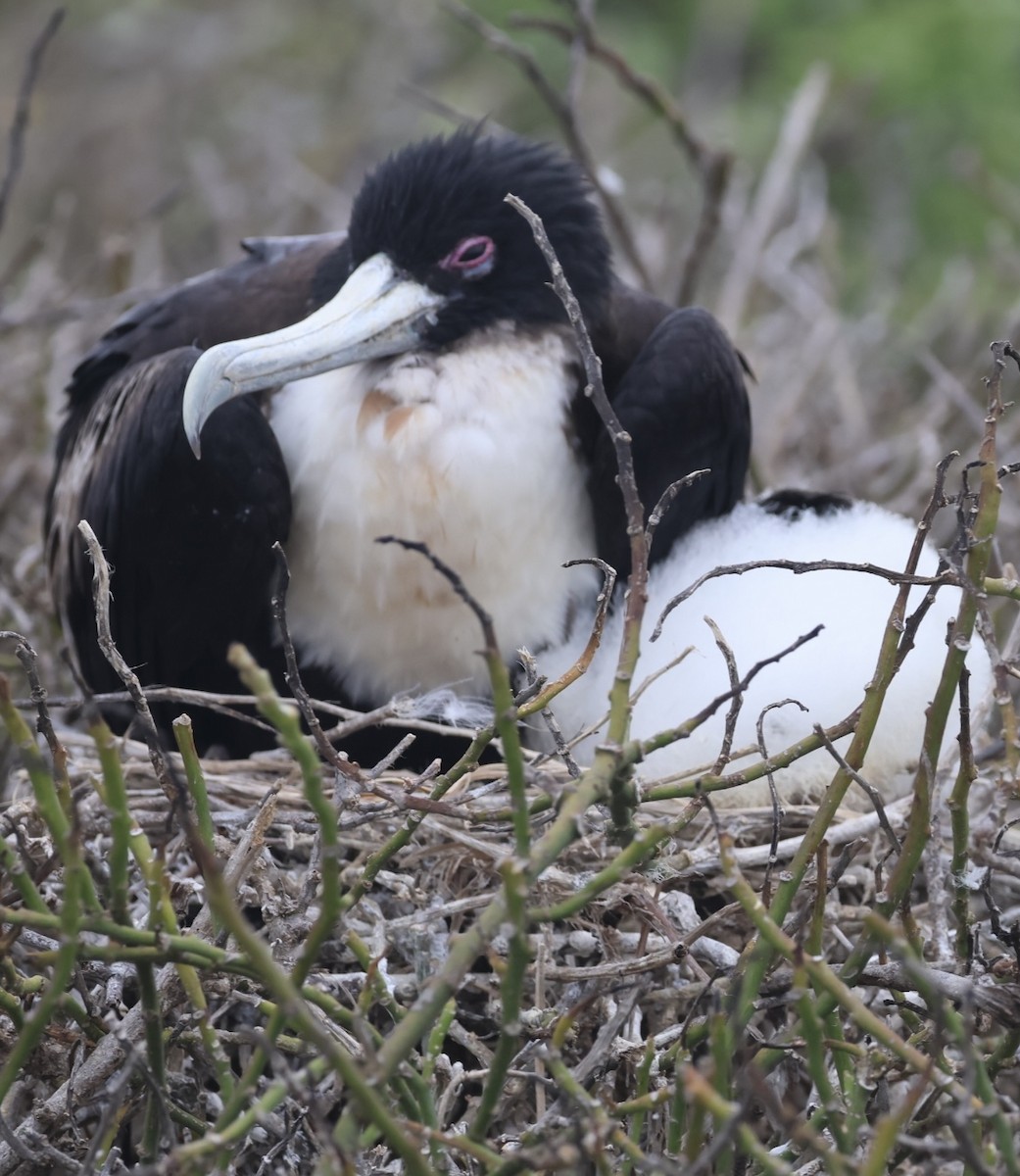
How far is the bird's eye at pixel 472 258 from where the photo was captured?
204 cm

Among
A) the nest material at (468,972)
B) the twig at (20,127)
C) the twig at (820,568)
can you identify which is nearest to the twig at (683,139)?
the twig at (20,127)

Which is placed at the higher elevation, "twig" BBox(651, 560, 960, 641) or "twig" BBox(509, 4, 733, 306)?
"twig" BBox(509, 4, 733, 306)

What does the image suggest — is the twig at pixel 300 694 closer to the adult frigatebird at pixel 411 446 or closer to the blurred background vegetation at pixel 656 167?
the adult frigatebird at pixel 411 446

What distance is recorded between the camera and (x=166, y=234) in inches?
187

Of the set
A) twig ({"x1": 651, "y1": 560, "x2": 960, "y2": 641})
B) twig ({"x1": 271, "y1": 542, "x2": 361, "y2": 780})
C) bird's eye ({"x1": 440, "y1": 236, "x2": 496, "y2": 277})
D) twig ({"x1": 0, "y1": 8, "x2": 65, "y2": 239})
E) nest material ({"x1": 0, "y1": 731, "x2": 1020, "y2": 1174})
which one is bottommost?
nest material ({"x1": 0, "y1": 731, "x2": 1020, "y2": 1174})

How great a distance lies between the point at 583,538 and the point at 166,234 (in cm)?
301

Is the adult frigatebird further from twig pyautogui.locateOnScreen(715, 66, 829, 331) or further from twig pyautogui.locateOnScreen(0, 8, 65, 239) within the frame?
twig pyautogui.locateOnScreen(715, 66, 829, 331)

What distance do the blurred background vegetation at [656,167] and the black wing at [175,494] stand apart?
243 millimetres

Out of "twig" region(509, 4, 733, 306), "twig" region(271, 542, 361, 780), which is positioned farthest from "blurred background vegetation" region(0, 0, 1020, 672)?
"twig" region(271, 542, 361, 780)

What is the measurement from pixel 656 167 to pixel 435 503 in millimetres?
3102

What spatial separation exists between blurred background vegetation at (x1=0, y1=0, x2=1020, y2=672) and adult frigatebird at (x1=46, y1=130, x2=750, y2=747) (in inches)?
16.7

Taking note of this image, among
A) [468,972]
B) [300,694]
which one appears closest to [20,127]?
[300,694]

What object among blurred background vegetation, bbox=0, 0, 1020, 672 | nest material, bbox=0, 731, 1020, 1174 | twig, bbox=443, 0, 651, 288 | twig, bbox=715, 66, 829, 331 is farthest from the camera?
twig, bbox=715, 66, 829, 331

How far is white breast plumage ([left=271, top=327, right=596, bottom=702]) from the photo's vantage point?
2.00m
